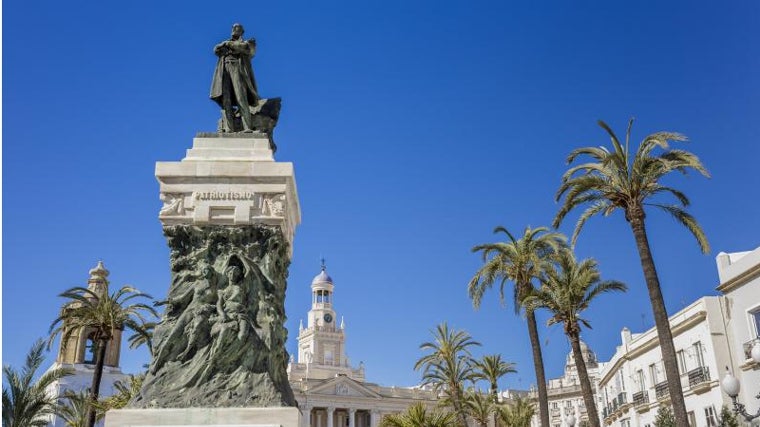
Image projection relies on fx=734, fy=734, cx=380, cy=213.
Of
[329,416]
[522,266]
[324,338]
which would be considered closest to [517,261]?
[522,266]

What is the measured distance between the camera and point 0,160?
7.45m

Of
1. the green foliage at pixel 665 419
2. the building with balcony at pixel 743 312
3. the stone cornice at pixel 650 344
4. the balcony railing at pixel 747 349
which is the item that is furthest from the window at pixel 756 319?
the green foliage at pixel 665 419

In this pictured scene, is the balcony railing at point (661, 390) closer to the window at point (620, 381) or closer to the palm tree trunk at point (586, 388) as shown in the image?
the window at point (620, 381)

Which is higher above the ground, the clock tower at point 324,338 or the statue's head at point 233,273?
the clock tower at point 324,338

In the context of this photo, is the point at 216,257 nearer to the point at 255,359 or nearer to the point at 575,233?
the point at 255,359

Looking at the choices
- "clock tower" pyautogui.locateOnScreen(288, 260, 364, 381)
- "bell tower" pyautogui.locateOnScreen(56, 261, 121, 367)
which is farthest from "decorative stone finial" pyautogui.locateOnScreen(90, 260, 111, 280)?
"clock tower" pyautogui.locateOnScreen(288, 260, 364, 381)

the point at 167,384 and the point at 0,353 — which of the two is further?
the point at 167,384

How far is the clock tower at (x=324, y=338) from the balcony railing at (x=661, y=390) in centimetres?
8455

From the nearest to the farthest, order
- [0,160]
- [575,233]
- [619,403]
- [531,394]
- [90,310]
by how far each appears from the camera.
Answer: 1. [0,160]
2. [575,233]
3. [90,310]
4. [619,403]
5. [531,394]

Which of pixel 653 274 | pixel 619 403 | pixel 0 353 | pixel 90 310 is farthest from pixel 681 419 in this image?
pixel 619 403

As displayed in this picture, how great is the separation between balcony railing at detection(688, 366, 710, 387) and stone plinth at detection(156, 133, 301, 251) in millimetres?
34036

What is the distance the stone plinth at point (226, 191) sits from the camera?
31.6ft

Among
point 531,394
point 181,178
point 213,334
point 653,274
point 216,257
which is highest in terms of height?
point 531,394

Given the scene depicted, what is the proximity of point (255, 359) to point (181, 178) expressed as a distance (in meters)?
2.68
